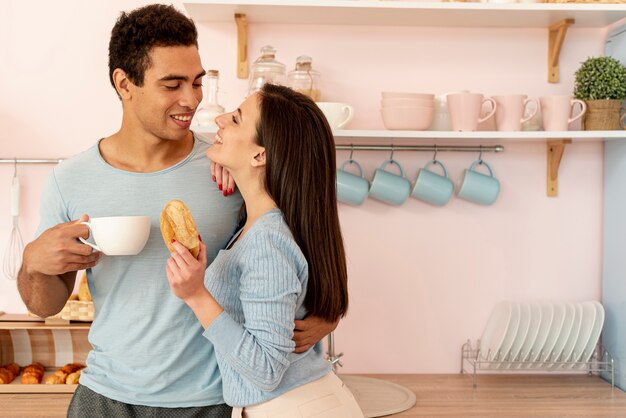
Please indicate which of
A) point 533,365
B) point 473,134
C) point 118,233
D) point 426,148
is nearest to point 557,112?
point 473,134

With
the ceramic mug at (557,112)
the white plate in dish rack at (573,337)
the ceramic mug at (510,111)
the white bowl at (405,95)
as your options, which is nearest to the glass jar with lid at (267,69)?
the white bowl at (405,95)

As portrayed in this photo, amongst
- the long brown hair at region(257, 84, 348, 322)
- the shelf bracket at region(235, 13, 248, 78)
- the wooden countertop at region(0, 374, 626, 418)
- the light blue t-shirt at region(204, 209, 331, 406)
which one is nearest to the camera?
the light blue t-shirt at region(204, 209, 331, 406)

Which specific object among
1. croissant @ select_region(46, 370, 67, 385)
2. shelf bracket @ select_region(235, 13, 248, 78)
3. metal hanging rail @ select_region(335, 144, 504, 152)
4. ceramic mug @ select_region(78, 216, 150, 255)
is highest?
shelf bracket @ select_region(235, 13, 248, 78)

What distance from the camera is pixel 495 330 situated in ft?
7.43

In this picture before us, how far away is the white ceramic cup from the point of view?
2061 mm

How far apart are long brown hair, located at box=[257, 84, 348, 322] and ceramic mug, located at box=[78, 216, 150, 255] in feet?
0.68

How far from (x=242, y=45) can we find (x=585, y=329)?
1224 mm

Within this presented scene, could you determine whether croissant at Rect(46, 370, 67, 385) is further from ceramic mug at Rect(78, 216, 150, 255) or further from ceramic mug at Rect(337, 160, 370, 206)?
ceramic mug at Rect(78, 216, 150, 255)

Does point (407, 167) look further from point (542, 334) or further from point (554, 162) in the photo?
point (542, 334)

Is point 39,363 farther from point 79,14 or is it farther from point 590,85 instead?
point 590,85

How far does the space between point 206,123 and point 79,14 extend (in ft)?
1.74

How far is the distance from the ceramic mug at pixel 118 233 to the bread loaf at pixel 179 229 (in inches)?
1.9

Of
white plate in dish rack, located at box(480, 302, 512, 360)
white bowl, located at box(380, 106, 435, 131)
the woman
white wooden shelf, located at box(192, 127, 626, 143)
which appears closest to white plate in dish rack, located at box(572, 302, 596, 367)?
white plate in dish rack, located at box(480, 302, 512, 360)

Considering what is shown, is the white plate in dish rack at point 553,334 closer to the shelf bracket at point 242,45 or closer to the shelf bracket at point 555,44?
the shelf bracket at point 555,44
